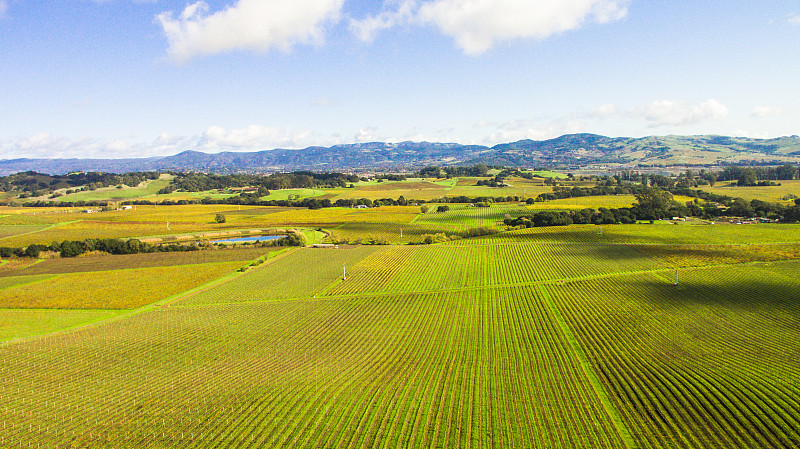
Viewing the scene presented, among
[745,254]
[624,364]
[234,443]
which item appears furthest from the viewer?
[745,254]

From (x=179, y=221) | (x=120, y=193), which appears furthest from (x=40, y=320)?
(x=120, y=193)

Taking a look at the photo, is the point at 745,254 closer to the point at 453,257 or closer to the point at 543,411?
the point at 453,257

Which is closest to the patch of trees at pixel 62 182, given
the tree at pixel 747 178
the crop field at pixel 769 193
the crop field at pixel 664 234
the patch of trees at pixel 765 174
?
the crop field at pixel 664 234

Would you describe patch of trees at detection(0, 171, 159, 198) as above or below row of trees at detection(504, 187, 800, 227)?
above

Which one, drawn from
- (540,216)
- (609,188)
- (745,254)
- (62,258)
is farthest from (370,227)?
(609,188)

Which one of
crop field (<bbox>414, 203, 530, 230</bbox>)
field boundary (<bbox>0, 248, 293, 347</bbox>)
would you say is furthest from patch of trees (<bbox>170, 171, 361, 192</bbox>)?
field boundary (<bbox>0, 248, 293, 347</bbox>)

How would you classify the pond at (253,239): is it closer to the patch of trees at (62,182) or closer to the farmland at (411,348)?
the farmland at (411,348)

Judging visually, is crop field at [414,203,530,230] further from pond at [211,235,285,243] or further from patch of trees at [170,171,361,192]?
patch of trees at [170,171,361,192]

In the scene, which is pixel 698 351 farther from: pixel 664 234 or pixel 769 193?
pixel 769 193
